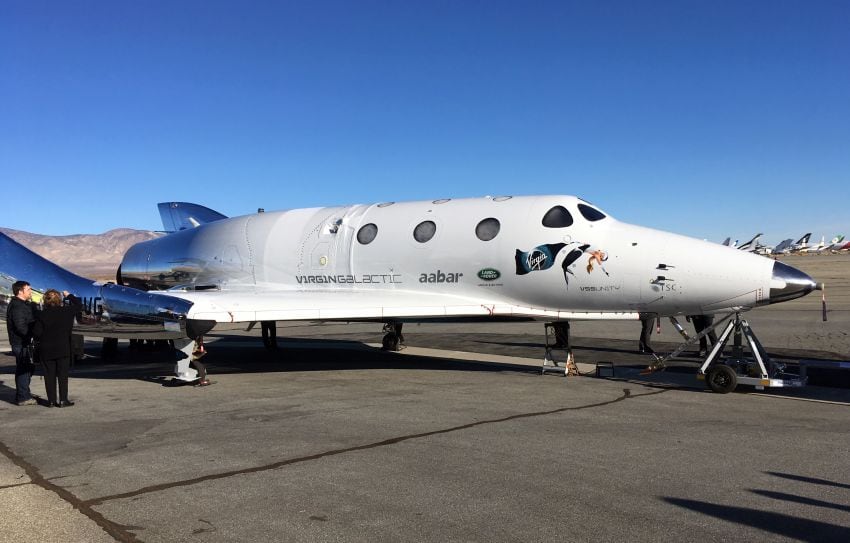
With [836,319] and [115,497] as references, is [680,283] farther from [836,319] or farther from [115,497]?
[836,319]

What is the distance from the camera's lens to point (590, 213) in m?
11.4

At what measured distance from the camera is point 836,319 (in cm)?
2170

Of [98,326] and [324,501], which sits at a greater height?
[98,326]

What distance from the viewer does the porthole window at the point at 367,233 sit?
13.0 metres

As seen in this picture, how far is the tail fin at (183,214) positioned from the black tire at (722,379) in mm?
13913

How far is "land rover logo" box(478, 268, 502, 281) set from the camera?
11.6m

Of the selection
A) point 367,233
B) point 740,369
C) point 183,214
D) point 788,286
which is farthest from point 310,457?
point 183,214

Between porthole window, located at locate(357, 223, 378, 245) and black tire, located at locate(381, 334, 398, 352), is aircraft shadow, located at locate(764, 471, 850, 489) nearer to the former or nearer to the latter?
porthole window, located at locate(357, 223, 378, 245)

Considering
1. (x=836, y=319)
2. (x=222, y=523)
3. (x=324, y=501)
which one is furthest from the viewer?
(x=836, y=319)

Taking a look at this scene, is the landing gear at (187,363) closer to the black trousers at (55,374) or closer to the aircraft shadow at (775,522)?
the black trousers at (55,374)

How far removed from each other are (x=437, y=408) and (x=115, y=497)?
14.6 ft

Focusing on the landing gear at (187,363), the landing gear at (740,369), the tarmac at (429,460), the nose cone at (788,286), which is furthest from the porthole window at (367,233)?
the nose cone at (788,286)

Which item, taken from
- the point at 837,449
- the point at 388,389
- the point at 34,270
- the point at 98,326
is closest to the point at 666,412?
the point at 837,449

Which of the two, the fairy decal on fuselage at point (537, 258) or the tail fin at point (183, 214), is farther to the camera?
the tail fin at point (183, 214)
